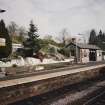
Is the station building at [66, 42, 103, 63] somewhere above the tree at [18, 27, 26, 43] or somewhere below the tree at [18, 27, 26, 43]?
below

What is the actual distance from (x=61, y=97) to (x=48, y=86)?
15.9 ft

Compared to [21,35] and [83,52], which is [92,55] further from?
[21,35]

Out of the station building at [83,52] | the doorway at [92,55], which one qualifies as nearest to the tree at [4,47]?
the station building at [83,52]

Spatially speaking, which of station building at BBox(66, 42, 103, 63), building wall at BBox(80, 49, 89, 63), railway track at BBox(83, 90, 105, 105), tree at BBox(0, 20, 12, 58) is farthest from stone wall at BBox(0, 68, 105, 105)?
building wall at BBox(80, 49, 89, 63)

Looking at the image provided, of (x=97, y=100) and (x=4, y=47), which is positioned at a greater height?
(x=4, y=47)

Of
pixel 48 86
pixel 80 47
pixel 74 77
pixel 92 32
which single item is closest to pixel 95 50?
pixel 80 47

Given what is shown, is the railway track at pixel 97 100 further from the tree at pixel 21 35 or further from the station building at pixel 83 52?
the tree at pixel 21 35

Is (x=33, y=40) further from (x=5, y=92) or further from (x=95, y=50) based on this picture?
(x=5, y=92)

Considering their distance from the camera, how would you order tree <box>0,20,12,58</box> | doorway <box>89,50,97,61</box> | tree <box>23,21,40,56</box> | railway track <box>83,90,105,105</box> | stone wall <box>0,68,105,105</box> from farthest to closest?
doorway <box>89,50,97,61</box> < tree <box>23,21,40,56</box> < tree <box>0,20,12,58</box> < stone wall <box>0,68,105,105</box> < railway track <box>83,90,105,105</box>

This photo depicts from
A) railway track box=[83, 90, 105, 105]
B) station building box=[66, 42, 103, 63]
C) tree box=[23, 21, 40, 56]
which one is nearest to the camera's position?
railway track box=[83, 90, 105, 105]

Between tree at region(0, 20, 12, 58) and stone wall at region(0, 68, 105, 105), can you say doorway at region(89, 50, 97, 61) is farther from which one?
stone wall at region(0, 68, 105, 105)

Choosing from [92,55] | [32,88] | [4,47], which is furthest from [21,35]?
[32,88]

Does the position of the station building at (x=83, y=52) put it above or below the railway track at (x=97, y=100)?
above

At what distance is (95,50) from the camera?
8394 cm
